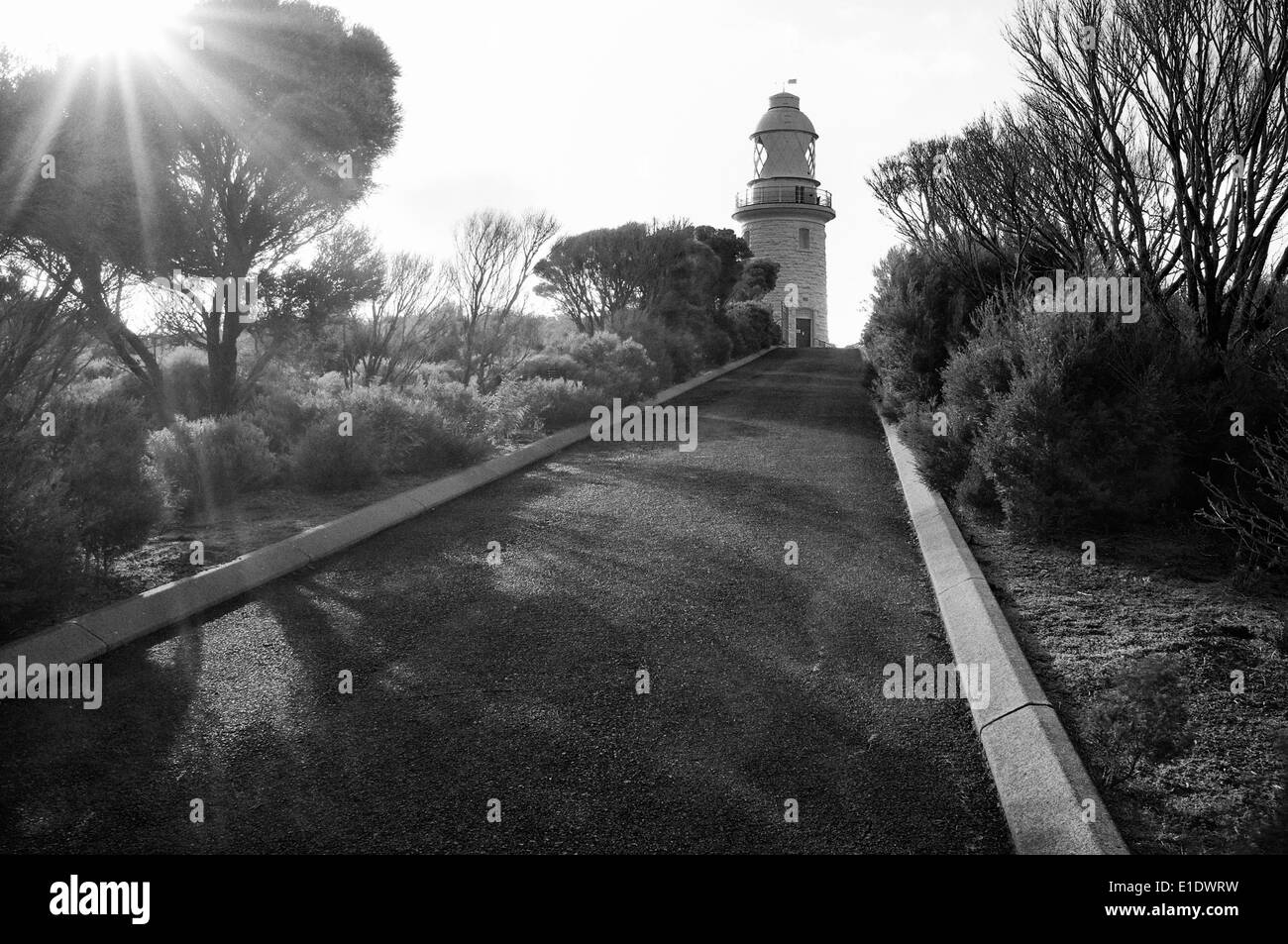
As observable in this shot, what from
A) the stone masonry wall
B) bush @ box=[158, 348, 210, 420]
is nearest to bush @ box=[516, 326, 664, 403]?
bush @ box=[158, 348, 210, 420]

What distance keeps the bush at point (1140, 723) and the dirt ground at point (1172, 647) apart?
6 cm

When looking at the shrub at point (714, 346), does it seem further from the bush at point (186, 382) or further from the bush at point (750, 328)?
the bush at point (186, 382)

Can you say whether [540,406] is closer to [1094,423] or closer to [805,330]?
[1094,423]

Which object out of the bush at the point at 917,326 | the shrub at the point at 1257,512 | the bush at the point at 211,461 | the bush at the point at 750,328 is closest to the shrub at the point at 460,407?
the bush at the point at 211,461

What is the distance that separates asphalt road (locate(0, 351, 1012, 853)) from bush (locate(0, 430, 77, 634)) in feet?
1.70

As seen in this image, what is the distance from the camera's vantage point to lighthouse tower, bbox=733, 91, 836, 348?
5597 centimetres

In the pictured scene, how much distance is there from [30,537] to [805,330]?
2194 inches

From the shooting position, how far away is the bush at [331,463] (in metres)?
9.69

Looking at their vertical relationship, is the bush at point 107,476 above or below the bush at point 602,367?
below

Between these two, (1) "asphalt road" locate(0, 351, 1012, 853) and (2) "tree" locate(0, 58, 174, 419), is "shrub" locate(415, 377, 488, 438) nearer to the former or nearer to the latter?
(2) "tree" locate(0, 58, 174, 419)

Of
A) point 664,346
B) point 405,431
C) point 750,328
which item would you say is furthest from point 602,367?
point 750,328

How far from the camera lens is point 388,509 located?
884cm

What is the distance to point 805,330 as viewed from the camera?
191 ft
